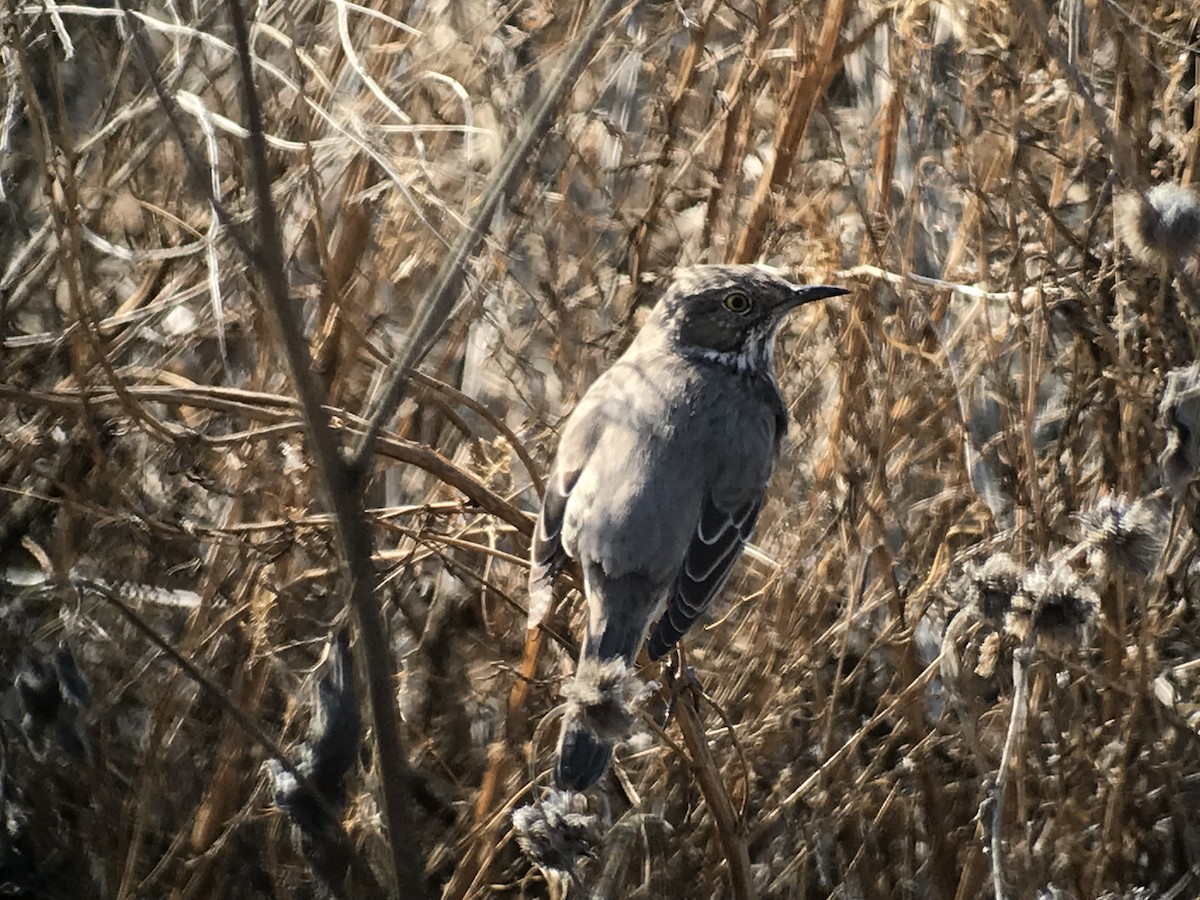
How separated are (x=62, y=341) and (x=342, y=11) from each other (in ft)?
4.20

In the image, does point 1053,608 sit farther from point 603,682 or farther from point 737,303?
point 737,303

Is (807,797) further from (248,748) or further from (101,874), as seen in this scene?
(101,874)

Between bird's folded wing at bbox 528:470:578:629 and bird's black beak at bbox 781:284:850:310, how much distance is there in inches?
35.2

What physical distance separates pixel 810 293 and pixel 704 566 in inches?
33.3

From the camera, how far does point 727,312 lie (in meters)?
4.45

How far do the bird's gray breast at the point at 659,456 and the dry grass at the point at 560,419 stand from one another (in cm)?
25

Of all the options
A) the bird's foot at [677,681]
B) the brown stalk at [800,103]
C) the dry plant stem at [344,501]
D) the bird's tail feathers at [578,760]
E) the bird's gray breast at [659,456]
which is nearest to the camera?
the dry plant stem at [344,501]

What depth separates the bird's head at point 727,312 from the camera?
171 inches

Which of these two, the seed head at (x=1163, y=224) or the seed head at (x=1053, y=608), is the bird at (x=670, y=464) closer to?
the seed head at (x=1163, y=224)

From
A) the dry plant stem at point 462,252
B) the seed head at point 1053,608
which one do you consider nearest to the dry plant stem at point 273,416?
the dry plant stem at point 462,252

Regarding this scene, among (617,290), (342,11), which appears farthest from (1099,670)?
(342,11)

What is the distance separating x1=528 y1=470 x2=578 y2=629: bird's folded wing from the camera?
12.6 feet

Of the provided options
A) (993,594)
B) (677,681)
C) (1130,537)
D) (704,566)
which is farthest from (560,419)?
(1130,537)

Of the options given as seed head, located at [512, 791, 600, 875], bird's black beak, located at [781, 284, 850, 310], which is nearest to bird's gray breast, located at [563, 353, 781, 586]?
bird's black beak, located at [781, 284, 850, 310]
